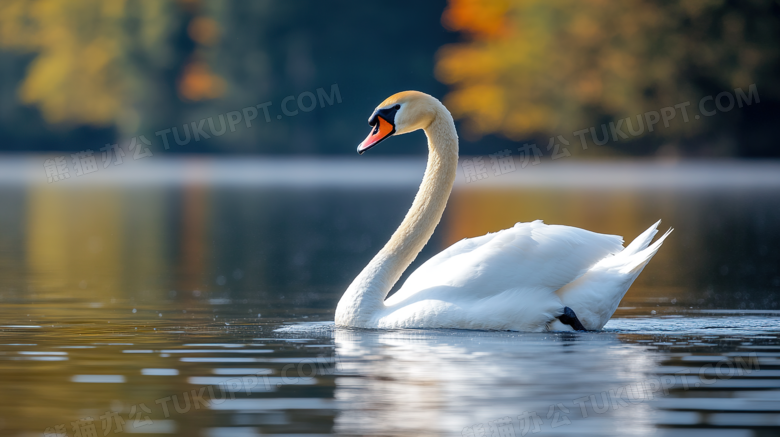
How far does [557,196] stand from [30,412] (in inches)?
885

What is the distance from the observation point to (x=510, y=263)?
8.26 m

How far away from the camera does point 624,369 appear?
6711 millimetres

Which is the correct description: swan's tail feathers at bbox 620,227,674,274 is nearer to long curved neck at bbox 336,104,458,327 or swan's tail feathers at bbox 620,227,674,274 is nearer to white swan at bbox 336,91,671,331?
white swan at bbox 336,91,671,331

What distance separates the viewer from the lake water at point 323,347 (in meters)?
5.59

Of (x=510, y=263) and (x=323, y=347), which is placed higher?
(x=510, y=263)

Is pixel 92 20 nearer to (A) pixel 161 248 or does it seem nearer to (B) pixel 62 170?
(B) pixel 62 170

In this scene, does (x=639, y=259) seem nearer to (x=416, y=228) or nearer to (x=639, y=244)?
(x=639, y=244)

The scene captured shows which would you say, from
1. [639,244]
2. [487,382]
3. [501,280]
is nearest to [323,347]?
[501,280]

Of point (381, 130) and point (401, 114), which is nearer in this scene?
point (381, 130)

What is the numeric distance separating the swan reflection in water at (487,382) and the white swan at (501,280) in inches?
5.1

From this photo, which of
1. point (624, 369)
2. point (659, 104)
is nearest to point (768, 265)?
point (624, 369)

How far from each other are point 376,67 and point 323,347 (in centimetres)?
5330

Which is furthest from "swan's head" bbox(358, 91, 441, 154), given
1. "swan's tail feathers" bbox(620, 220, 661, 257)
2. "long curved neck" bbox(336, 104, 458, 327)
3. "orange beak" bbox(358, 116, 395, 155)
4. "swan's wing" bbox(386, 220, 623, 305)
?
"swan's tail feathers" bbox(620, 220, 661, 257)

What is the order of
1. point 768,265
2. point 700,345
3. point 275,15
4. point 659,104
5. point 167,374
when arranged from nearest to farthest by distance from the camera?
1. point 167,374
2. point 700,345
3. point 768,265
4. point 659,104
5. point 275,15
